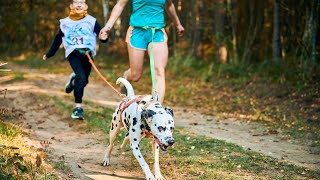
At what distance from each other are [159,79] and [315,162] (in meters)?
2.27

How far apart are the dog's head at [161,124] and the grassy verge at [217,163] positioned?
83 centimetres

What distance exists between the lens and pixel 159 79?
6000 mm

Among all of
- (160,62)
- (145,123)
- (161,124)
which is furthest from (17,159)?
(160,62)

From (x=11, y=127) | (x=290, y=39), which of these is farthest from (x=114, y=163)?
(x=290, y=39)

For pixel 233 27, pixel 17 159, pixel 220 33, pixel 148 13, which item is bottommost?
pixel 220 33

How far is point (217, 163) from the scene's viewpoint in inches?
205

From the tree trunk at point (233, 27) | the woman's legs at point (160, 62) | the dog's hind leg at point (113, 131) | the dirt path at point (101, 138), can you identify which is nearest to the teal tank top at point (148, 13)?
the woman's legs at point (160, 62)

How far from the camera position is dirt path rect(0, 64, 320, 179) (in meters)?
5.28

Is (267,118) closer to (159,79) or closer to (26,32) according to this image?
(159,79)

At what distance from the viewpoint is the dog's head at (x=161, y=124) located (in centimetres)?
412

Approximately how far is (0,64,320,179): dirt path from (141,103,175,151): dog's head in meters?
0.88

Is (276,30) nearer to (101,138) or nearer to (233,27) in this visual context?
(233,27)

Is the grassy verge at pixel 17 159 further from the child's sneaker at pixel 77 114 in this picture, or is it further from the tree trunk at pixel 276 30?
the tree trunk at pixel 276 30

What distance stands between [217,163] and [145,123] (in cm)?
125
